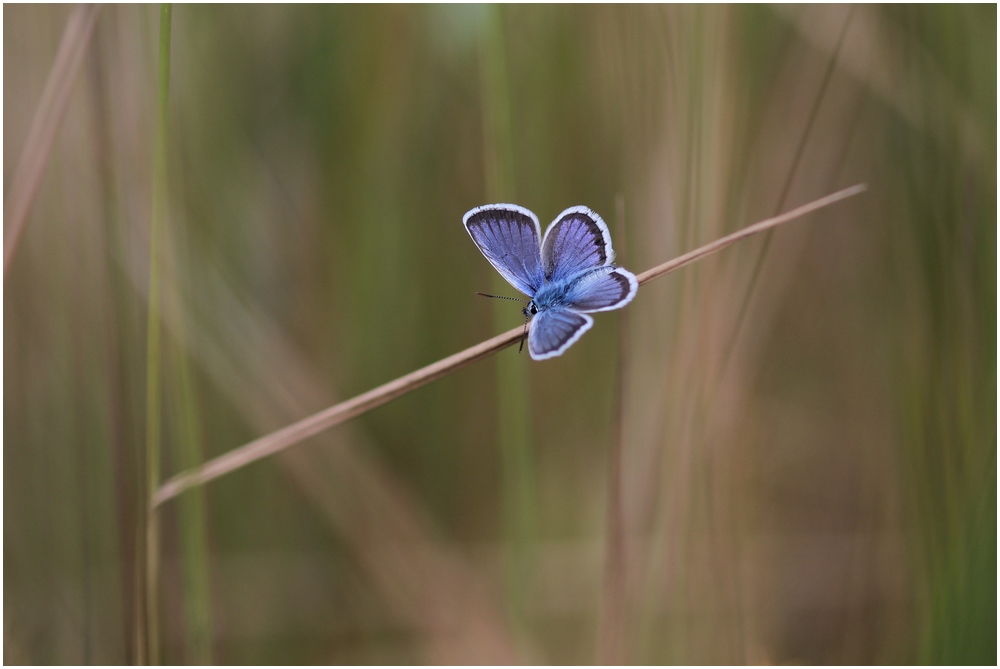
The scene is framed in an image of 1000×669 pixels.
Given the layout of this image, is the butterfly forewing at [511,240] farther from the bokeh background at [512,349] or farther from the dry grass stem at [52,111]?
the dry grass stem at [52,111]

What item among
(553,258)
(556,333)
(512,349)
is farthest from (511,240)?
(556,333)

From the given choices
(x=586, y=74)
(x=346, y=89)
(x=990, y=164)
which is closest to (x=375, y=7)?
(x=346, y=89)

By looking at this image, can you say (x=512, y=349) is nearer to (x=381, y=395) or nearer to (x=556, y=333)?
(x=556, y=333)

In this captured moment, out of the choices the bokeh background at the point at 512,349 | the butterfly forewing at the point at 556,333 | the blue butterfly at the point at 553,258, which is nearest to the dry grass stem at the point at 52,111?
the bokeh background at the point at 512,349

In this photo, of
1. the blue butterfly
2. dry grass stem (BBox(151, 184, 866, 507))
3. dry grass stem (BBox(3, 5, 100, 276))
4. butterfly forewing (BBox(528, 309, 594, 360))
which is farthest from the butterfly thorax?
dry grass stem (BBox(3, 5, 100, 276))

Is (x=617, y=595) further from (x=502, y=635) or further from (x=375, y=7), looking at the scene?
(x=375, y=7)
